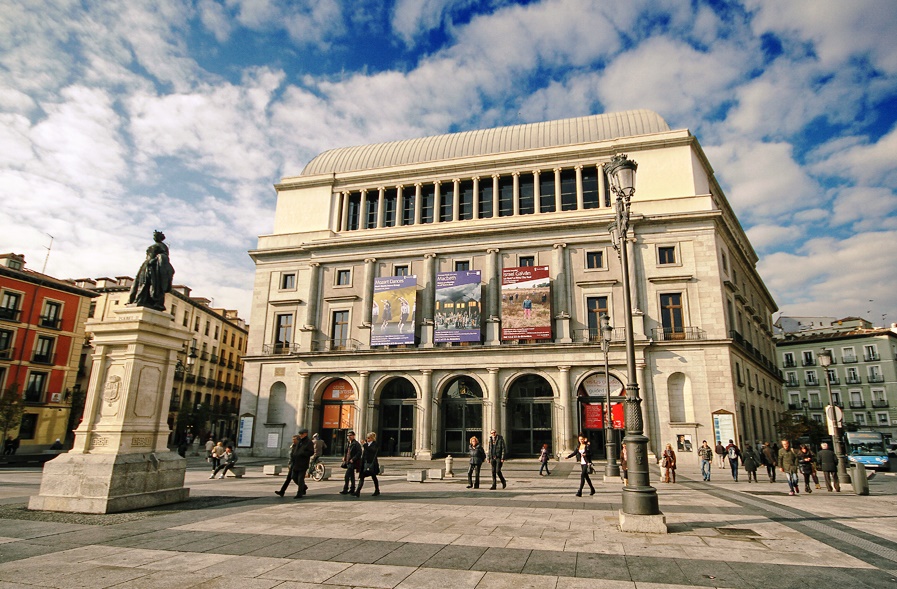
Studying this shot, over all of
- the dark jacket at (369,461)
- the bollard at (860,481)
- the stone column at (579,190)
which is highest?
the stone column at (579,190)

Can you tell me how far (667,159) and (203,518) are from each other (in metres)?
34.7

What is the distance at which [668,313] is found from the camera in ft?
106

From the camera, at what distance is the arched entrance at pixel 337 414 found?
3603 centimetres

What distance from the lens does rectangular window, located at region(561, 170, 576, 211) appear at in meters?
37.4

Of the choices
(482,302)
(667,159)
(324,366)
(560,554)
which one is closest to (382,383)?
(324,366)

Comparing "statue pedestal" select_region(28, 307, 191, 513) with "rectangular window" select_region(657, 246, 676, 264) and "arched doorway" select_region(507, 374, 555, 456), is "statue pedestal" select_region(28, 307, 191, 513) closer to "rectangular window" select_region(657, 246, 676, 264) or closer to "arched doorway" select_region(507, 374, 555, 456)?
"arched doorway" select_region(507, 374, 555, 456)

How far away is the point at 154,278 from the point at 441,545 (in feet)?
31.5

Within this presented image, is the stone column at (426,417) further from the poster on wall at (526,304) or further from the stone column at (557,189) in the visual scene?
the stone column at (557,189)

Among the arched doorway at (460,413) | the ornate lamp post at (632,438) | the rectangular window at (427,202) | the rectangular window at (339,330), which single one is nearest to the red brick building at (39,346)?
the rectangular window at (339,330)

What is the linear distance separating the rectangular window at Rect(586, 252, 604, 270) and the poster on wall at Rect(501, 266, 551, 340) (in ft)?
10.2

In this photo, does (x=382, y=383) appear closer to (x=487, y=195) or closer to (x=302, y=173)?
(x=487, y=195)

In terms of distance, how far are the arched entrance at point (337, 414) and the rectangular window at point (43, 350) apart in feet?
74.1

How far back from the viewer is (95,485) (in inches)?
425

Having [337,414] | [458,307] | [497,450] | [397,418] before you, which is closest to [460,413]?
[397,418]
